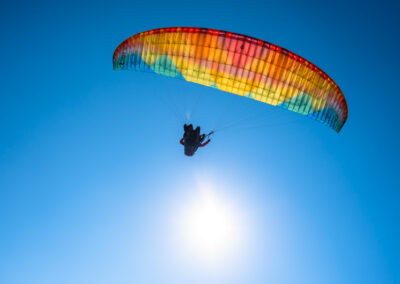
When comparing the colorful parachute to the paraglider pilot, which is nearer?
the colorful parachute

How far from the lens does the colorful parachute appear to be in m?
12.2

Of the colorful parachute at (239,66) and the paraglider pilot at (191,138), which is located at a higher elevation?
the colorful parachute at (239,66)

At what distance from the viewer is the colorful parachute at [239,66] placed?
12.2 metres

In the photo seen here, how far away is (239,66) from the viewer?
1273 cm

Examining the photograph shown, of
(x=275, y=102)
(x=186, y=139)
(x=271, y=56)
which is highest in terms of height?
(x=271, y=56)

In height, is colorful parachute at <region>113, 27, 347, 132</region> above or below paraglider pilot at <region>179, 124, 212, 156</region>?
above

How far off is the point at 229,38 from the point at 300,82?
3.25 metres

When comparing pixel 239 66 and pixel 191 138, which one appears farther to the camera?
pixel 191 138

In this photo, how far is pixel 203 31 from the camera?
12055 millimetres

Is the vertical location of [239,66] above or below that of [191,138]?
above

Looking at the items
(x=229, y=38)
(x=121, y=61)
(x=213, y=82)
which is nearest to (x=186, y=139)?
(x=213, y=82)

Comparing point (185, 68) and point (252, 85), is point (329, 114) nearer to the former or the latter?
point (252, 85)

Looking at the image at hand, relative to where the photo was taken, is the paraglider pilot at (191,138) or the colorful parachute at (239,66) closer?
the colorful parachute at (239,66)

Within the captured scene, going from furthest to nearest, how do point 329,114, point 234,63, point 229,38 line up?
point 329,114 → point 234,63 → point 229,38
